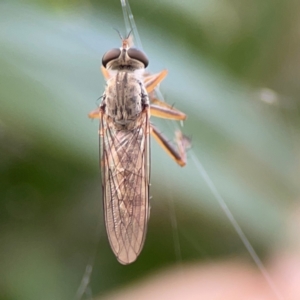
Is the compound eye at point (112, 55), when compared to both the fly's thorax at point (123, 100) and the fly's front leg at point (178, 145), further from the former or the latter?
the fly's front leg at point (178, 145)

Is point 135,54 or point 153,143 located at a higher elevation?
point 135,54

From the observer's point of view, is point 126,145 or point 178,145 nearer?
point 126,145

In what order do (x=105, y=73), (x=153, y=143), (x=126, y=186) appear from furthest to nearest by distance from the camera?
(x=153, y=143)
(x=105, y=73)
(x=126, y=186)

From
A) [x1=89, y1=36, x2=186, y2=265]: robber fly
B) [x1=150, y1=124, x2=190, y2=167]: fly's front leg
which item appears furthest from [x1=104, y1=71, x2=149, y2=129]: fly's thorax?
[x1=150, y1=124, x2=190, y2=167]: fly's front leg

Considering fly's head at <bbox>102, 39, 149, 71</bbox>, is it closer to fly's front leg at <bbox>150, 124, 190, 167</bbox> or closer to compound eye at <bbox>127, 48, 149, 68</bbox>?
compound eye at <bbox>127, 48, 149, 68</bbox>

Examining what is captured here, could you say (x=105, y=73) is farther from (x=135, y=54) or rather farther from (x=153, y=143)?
(x=153, y=143)

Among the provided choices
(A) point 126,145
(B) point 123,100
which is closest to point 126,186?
(A) point 126,145

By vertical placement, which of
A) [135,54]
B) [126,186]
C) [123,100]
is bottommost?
[126,186]
